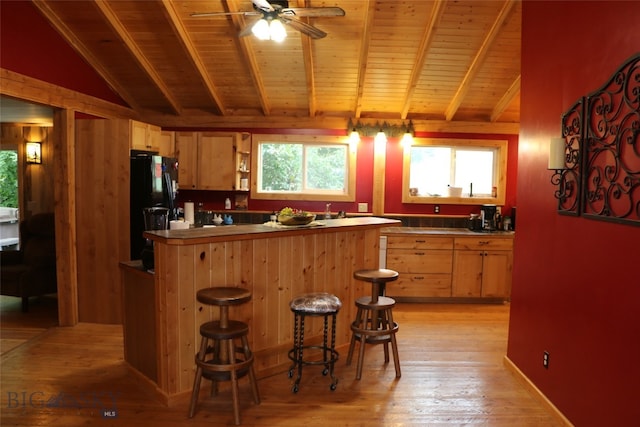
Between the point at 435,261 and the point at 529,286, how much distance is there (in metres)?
2.35

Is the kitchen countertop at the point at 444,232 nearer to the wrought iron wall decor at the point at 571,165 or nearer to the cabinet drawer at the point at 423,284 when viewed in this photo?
the cabinet drawer at the point at 423,284

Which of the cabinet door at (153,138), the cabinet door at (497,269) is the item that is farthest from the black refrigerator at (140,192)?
the cabinet door at (497,269)

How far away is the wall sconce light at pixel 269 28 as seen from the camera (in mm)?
3367

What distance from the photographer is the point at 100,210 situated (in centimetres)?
443

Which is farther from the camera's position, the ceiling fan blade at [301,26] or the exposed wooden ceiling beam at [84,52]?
the exposed wooden ceiling beam at [84,52]

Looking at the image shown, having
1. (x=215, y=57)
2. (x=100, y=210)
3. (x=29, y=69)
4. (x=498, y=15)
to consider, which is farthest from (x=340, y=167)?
(x=29, y=69)

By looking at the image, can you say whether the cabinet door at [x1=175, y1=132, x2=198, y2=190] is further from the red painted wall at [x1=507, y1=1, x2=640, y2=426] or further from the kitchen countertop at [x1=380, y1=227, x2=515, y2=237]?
the red painted wall at [x1=507, y1=1, x2=640, y2=426]

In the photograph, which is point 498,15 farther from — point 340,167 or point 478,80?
point 340,167

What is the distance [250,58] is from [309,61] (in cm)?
65

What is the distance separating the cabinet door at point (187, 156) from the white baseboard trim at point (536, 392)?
427cm

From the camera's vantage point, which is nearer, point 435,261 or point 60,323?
point 60,323

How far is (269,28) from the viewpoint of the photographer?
339cm

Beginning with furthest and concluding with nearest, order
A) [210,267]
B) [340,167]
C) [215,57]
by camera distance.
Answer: [340,167]
[215,57]
[210,267]

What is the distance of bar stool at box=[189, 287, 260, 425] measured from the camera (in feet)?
8.67
